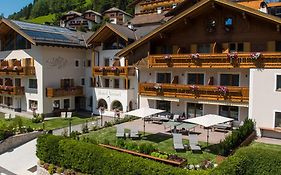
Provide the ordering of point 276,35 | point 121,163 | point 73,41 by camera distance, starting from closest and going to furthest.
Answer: point 121,163 < point 276,35 < point 73,41

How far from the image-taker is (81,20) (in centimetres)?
8538

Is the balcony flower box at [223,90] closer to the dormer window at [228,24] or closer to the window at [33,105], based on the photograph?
the dormer window at [228,24]

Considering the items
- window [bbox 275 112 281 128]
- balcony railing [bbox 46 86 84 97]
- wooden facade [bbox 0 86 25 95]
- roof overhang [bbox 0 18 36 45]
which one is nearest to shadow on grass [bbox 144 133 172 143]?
window [bbox 275 112 281 128]

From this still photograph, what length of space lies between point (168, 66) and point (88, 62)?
14177 mm

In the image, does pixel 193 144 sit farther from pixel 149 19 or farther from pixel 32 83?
pixel 149 19

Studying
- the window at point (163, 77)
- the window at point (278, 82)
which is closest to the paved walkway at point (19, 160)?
Result: the window at point (163, 77)

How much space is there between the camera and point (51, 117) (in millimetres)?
32938

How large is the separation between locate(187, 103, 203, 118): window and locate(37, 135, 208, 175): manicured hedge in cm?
1148

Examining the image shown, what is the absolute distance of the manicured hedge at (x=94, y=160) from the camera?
44.5ft

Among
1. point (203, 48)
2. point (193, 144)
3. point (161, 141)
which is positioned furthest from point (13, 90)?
point (193, 144)

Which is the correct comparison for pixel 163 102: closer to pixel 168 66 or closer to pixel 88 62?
pixel 168 66

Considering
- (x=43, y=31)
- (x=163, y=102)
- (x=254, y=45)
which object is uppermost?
(x=43, y=31)

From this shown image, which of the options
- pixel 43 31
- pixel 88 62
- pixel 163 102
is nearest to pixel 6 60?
pixel 43 31

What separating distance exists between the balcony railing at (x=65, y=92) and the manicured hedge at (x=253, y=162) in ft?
76.1
